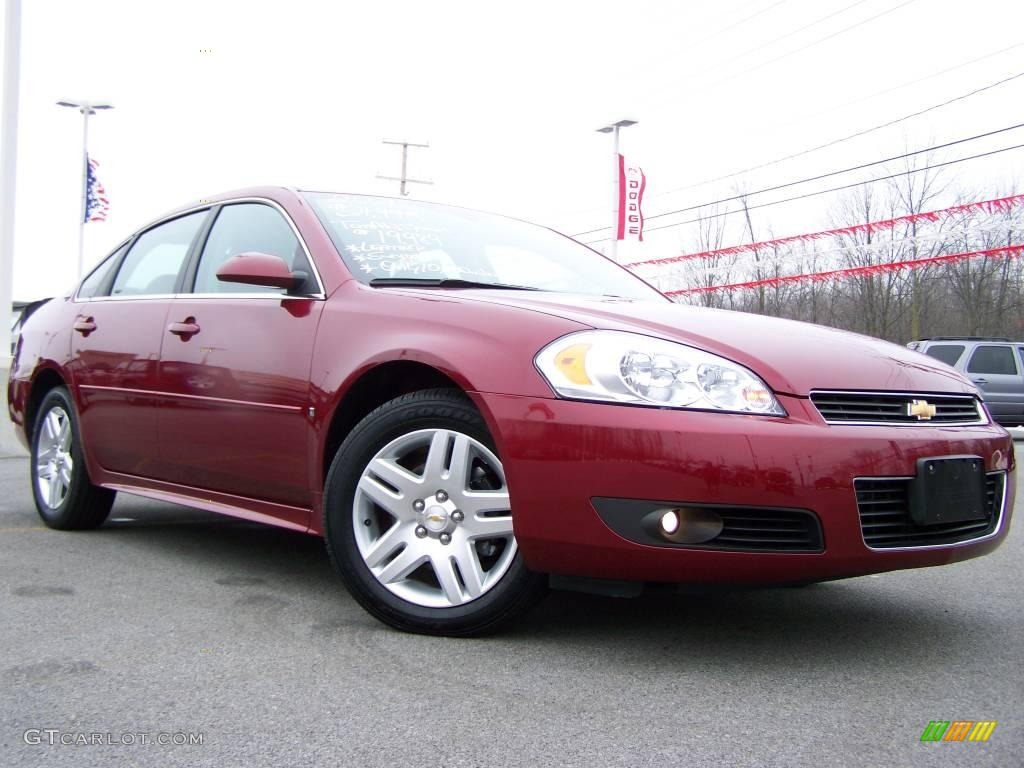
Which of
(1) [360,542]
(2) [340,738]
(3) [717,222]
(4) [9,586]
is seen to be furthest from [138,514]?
(3) [717,222]

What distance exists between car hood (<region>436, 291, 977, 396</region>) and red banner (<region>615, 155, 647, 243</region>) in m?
17.2

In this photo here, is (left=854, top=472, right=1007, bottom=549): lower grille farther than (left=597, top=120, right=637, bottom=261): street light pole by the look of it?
No

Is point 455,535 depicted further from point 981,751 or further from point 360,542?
point 981,751

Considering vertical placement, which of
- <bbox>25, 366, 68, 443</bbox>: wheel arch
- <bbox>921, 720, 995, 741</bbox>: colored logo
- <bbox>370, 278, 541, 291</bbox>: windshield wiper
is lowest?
<bbox>921, 720, 995, 741</bbox>: colored logo

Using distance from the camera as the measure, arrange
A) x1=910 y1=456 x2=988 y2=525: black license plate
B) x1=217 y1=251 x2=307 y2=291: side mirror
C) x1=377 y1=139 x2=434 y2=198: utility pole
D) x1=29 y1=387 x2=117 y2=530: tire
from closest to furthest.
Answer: x1=910 y1=456 x2=988 y2=525: black license plate < x1=217 y1=251 x2=307 y2=291: side mirror < x1=29 y1=387 x2=117 y2=530: tire < x1=377 y1=139 x2=434 y2=198: utility pole

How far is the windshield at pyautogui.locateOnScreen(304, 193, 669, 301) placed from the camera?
3658 millimetres

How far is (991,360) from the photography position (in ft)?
53.4

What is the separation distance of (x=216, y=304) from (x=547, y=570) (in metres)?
1.86

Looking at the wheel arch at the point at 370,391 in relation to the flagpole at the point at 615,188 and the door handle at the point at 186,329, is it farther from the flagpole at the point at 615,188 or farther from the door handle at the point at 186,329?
the flagpole at the point at 615,188

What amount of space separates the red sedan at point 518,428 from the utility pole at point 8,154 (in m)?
7.12

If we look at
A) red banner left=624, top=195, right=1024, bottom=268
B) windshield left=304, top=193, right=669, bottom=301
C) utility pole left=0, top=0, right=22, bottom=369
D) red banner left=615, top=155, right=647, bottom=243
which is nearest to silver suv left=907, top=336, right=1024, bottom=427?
red banner left=624, top=195, right=1024, bottom=268

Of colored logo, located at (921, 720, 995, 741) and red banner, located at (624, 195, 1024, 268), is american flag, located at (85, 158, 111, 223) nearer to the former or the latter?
red banner, located at (624, 195, 1024, 268)

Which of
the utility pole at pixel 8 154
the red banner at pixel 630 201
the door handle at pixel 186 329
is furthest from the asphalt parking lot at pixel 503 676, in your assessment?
the red banner at pixel 630 201

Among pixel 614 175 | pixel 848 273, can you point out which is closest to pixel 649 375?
pixel 614 175
